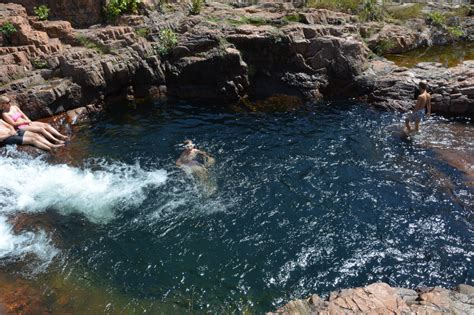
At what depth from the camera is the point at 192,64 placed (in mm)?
17891

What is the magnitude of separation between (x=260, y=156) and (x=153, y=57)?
8127 mm

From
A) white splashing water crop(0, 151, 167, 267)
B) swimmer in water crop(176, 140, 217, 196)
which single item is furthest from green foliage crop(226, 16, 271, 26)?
white splashing water crop(0, 151, 167, 267)

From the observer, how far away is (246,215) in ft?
33.0

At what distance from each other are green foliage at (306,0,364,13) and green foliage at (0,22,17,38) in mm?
15599

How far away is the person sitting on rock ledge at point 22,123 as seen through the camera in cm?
1338

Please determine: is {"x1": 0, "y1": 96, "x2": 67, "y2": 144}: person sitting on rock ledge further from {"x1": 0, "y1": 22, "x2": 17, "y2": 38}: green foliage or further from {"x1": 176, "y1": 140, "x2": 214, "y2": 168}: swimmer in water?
{"x1": 176, "y1": 140, "x2": 214, "y2": 168}: swimmer in water

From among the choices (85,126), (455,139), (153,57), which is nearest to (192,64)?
(153,57)

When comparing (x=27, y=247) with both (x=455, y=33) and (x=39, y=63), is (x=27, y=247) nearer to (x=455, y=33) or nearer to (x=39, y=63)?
(x=39, y=63)

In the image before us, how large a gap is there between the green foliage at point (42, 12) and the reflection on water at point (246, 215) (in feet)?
25.1

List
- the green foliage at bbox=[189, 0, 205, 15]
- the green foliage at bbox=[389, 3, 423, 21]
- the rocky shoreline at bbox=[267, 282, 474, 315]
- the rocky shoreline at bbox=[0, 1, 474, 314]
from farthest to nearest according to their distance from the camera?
the green foliage at bbox=[389, 3, 423, 21] < the green foliage at bbox=[189, 0, 205, 15] < the rocky shoreline at bbox=[0, 1, 474, 314] < the rocky shoreline at bbox=[267, 282, 474, 315]

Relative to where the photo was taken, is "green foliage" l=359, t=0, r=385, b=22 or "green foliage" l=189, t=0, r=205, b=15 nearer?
"green foliage" l=189, t=0, r=205, b=15

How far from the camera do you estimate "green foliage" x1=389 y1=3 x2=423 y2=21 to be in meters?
24.0

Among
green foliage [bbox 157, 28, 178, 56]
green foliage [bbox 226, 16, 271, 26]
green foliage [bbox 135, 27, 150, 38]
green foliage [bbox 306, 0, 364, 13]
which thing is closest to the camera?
green foliage [bbox 157, 28, 178, 56]

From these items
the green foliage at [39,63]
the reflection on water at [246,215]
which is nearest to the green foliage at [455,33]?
the reflection on water at [246,215]
